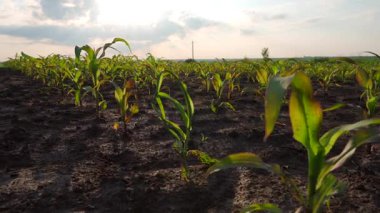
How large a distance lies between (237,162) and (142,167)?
103 cm

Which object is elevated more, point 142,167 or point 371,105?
point 371,105

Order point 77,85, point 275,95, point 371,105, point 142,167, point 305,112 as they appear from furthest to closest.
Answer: point 77,85 → point 371,105 → point 142,167 → point 305,112 → point 275,95

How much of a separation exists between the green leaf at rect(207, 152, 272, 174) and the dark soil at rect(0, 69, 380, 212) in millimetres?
236

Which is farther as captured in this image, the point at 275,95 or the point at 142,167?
the point at 142,167

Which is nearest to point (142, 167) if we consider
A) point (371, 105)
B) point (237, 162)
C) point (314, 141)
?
point (237, 162)

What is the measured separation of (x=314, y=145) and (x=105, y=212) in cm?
85

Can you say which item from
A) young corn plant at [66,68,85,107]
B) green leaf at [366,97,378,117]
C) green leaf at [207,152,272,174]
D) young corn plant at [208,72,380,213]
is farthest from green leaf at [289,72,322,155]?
young corn plant at [66,68,85,107]

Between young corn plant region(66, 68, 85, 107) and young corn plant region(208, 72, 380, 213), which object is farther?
young corn plant region(66, 68, 85, 107)

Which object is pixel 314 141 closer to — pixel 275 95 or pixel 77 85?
pixel 275 95

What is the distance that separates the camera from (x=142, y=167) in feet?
6.19

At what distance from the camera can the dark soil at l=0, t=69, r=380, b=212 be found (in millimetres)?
1478

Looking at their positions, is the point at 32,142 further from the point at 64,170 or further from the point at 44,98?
the point at 44,98

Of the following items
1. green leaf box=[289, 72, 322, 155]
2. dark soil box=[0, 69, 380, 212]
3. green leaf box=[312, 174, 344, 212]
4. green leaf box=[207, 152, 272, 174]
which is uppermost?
green leaf box=[289, 72, 322, 155]

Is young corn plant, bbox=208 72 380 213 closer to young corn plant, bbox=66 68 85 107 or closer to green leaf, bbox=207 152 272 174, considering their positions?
green leaf, bbox=207 152 272 174
